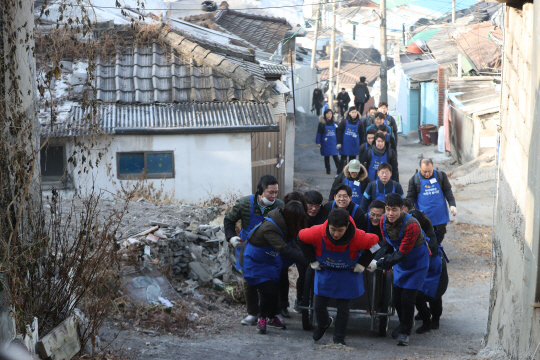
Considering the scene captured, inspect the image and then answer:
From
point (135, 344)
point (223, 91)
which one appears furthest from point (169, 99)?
point (135, 344)

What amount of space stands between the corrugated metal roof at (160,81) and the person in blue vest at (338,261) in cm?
731

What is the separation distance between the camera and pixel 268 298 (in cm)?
612

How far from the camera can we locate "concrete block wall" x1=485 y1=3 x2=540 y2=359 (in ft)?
13.3

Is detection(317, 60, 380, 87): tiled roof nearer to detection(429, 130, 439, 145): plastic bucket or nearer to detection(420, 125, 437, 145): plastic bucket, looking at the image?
detection(420, 125, 437, 145): plastic bucket

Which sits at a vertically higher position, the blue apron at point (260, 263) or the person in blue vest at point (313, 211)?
the person in blue vest at point (313, 211)

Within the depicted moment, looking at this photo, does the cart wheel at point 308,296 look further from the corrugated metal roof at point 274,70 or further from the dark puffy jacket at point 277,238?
the corrugated metal roof at point 274,70

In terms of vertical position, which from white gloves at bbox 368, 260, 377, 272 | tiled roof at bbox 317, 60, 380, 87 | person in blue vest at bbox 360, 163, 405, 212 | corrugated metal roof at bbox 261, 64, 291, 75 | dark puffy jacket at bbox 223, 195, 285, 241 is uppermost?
tiled roof at bbox 317, 60, 380, 87

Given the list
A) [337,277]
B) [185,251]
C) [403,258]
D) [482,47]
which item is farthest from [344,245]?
[482,47]

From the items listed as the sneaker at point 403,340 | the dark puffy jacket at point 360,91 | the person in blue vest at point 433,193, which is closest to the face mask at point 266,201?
the sneaker at point 403,340

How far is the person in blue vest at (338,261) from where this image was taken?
17.4 ft

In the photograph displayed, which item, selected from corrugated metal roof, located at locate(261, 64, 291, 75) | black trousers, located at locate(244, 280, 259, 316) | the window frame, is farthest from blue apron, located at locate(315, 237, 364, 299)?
corrugated metal roof, located at locate(261, 64, 291, 75)

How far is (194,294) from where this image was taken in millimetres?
7059

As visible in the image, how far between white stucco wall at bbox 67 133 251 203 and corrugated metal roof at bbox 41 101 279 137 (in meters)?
0.25

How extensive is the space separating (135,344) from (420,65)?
2582cm
